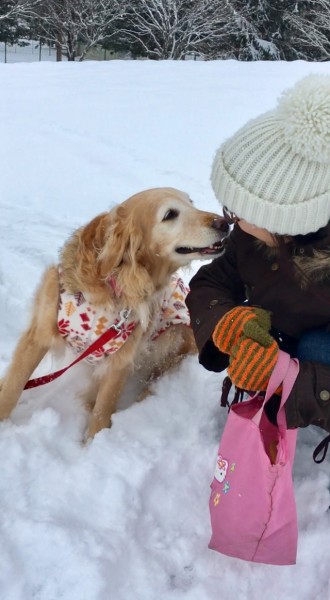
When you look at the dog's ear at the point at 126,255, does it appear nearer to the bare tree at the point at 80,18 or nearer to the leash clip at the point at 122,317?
the leash clip at the point at 122,317

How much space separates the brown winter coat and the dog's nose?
4 centimetres

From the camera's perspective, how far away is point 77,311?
2.23 meters

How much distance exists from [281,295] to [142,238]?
610mm

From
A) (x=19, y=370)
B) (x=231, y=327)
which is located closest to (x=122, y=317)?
(x=19, y=370)

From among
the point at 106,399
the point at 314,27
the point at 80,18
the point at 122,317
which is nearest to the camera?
the point at 122,317

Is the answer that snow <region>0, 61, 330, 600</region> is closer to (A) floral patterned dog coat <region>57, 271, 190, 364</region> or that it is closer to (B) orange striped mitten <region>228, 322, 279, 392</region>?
(A) floral patterned dog coat <region>57, 271, 190, 364</region>

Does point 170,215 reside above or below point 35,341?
above

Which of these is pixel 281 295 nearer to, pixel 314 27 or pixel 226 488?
pixel 226 488

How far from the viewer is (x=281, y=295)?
6.59 ft

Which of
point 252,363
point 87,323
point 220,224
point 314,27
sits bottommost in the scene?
point 87,323

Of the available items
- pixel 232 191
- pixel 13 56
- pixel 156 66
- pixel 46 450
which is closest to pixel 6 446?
pixel 46 450

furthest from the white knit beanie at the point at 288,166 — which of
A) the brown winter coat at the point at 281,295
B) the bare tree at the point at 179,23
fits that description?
the bare tree at the point at 179,23

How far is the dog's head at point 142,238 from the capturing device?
2176 millimetres

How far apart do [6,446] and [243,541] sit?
38.6 inches
